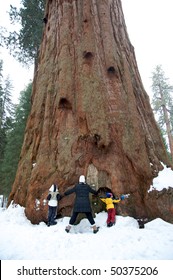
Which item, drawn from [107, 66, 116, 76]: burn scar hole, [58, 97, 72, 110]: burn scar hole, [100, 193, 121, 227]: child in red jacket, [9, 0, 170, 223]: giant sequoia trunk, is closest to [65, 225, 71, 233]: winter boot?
[9, 0, 170, 223]: giant sequoia trunk

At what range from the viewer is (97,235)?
16.3 ft

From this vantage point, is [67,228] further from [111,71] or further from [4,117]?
[4,117]

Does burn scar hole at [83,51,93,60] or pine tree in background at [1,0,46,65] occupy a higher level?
pine tree in background at [1,0,46,65]

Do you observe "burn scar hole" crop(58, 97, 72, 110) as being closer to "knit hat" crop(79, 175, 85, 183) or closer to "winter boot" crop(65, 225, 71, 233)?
"knit hat" crop(79, 175, 85, 183)

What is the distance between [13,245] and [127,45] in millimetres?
8409

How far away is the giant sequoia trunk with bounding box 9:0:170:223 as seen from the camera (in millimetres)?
6453

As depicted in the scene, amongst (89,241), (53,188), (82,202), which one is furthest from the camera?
(53,188)

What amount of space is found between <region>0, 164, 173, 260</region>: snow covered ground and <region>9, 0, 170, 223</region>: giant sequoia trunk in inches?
23.8

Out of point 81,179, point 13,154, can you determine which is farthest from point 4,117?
point 81,179

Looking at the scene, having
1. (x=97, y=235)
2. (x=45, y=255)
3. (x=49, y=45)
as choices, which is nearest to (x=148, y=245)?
(x=97, y=235)

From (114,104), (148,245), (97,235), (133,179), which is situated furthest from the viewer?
(114,104)

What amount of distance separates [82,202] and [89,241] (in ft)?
3.74

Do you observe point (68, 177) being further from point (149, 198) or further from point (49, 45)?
point (49, 45)

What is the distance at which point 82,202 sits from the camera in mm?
5582
